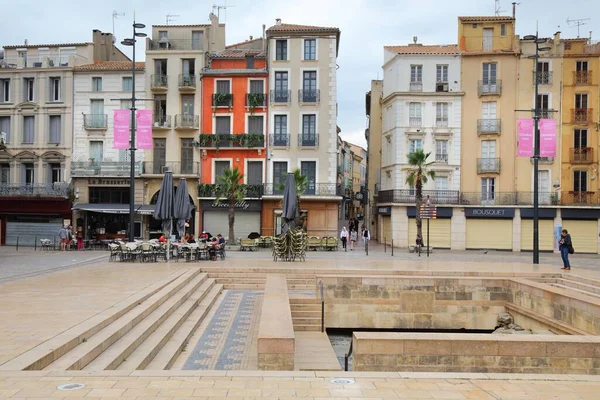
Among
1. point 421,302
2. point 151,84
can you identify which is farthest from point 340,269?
point 151,84

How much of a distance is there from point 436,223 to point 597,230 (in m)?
10.1

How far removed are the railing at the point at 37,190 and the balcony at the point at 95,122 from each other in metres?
4.03

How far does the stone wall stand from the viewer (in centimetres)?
897

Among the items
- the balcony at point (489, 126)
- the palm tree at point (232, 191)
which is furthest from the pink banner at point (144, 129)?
the balcony at point (489, 126)

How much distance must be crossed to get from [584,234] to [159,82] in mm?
29454

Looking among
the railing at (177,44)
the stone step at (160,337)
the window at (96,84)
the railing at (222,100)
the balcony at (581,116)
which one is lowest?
the stone step at (160,337)

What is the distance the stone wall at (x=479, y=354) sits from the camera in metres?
8.97

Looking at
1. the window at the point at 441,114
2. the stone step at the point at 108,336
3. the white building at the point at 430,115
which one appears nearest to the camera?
the stone step at the point at 108,336

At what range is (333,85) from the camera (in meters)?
37.1

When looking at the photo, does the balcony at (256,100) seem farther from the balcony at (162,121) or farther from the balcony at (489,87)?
the balcony at (489,87)

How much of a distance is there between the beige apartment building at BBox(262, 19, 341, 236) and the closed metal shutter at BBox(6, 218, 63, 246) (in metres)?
13.4

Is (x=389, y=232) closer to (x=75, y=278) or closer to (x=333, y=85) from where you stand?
(x=333, y=85)

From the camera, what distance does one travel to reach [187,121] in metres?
37.4

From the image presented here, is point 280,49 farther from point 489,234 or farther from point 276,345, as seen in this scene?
point 276,345
